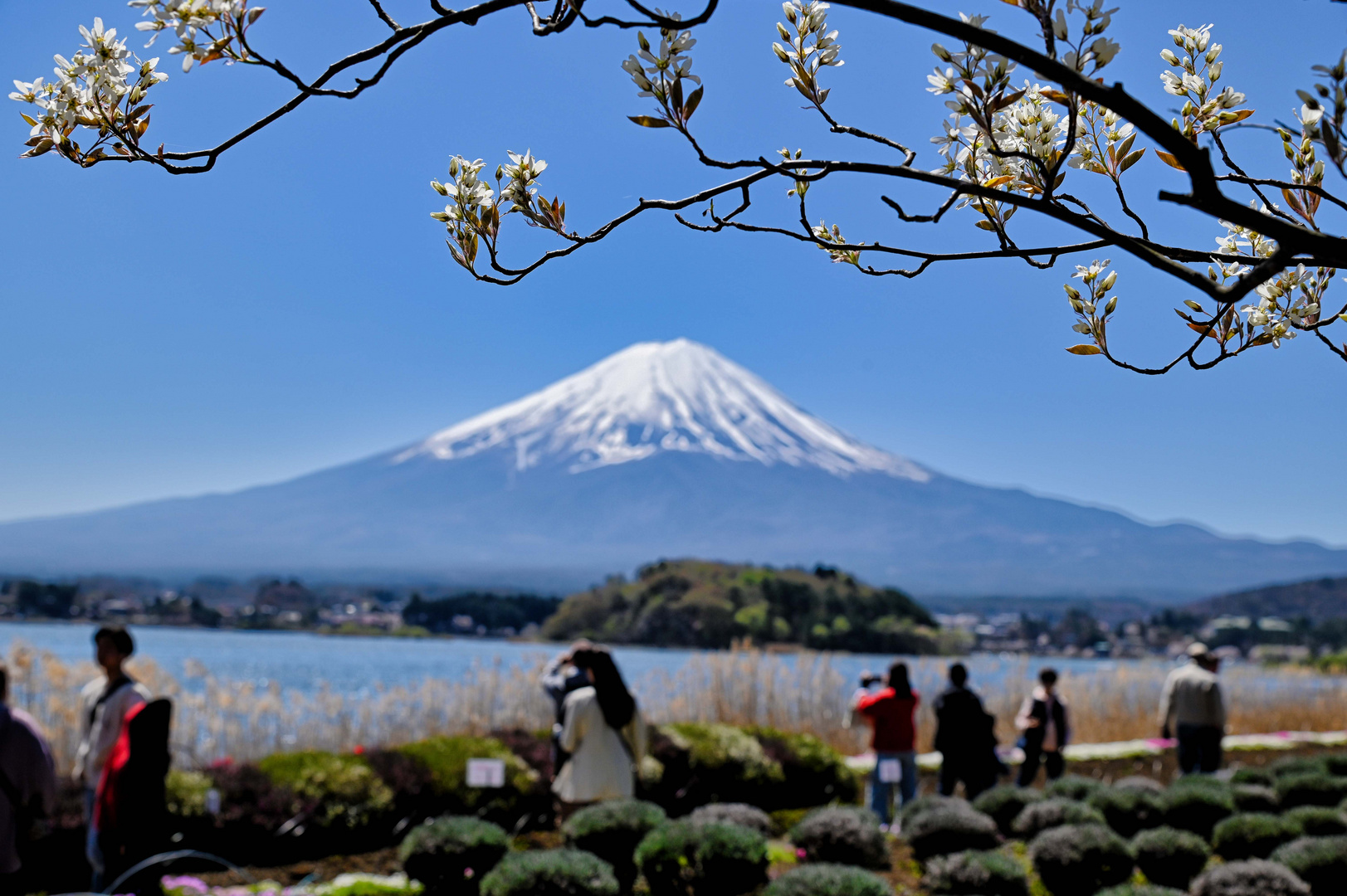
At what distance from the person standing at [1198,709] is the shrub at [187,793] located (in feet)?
25.7

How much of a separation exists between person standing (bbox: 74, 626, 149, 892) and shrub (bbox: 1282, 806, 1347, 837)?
715 cm

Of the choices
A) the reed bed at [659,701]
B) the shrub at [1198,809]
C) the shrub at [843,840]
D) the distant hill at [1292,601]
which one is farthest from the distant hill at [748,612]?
the shrub at [843,840]

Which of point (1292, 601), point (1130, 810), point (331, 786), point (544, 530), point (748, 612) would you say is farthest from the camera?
point (544, 530)

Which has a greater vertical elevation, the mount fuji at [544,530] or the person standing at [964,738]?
the mount fuji at [544,530]

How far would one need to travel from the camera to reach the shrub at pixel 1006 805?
8.21 meters

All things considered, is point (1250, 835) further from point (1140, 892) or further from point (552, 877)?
point (552, 877)

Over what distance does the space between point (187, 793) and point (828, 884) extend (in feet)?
14.4

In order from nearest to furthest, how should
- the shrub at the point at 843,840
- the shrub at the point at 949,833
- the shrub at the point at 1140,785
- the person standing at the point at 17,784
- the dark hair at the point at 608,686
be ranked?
the person standing at the point at 17,784 < the dark hair at the point at 608,686 < the shrub at the point at 843,840 < the shrub at the point at 949,833 < the shrub at the point at 1140,785

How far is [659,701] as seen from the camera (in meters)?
12.3

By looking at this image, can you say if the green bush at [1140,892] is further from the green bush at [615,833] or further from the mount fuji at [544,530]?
the mount fuji at [544,530]

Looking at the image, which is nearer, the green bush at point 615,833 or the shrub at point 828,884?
the shrub at point 828,884

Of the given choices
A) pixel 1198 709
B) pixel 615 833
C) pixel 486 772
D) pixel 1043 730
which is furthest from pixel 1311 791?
pixel 486 772

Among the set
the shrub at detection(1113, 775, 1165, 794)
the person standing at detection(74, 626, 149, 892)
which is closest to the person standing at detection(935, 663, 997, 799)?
the shrub at detection(1113, 775, 1165, 794)

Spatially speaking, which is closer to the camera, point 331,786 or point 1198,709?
point 331,786
